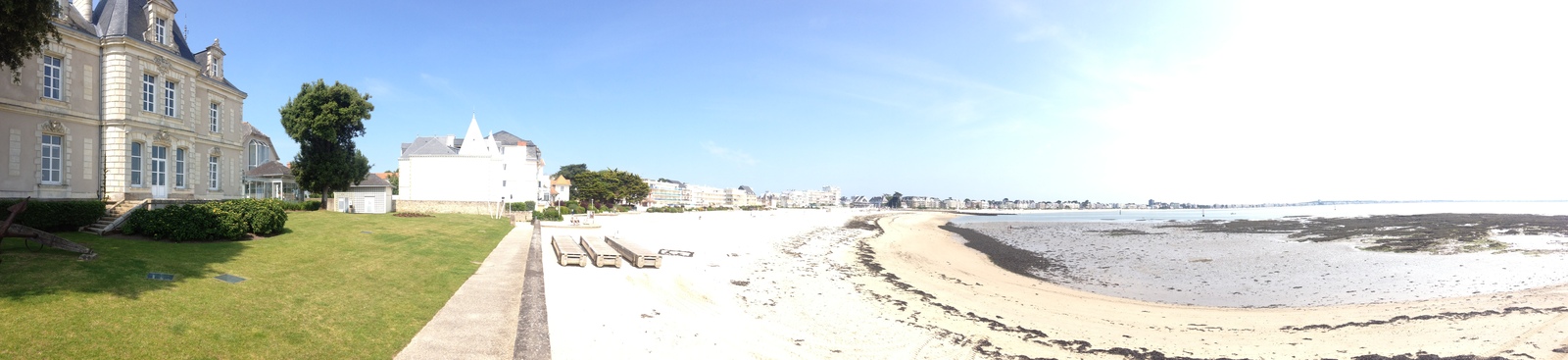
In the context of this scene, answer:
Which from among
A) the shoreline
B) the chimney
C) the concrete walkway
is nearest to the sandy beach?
the shoreline

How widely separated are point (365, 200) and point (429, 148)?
9.41 m

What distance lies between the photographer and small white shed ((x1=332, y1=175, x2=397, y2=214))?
35.5 meters

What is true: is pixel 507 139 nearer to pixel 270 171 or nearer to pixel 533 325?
pixel 270 171

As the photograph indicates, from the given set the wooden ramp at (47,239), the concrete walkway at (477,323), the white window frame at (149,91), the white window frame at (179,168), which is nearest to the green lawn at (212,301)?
the wooden ramp at (47,239)

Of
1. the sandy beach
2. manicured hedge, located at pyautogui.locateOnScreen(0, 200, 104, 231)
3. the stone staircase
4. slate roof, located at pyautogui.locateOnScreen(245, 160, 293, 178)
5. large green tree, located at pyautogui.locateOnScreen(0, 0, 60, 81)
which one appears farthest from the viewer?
slate roof, located at pyautogui.locateOnScreen(245, 160, 293, 178)

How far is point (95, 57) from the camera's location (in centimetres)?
1733

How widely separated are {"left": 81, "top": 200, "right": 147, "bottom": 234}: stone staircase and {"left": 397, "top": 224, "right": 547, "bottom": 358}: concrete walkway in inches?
331

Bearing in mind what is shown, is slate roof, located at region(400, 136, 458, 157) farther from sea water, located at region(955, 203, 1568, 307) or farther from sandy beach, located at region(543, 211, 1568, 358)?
sea water, located at region(955, 203, 1568, 307)

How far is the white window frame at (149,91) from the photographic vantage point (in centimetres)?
1831

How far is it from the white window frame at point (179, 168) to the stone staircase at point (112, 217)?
354 cm

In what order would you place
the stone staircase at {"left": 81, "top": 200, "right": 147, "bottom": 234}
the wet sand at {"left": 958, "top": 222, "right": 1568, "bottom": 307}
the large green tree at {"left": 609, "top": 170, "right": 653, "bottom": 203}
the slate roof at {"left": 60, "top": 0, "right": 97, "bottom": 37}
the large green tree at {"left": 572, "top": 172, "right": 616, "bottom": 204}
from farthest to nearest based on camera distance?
the large green tree at {"left": 609, "top": 170, "right": 653, "bottom": 203} < the large green tree at {"left": 572, "top": 172, "right": 616, "bottom": 204} < the wet sand at {"left": 958, "top": 222, "right": 1568, "bottom": 307} < the slate roof at {"left": 60, "top": 0, "right": 97, "bottom": 37} < the stone staircase at {"left": 81, "top": 200, "right": 147, "bottom": 234}

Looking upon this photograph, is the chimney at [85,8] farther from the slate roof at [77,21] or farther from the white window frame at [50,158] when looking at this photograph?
the white window frame at [50,158]

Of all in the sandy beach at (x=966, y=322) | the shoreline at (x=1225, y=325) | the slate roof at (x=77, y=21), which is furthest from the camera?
the slate roof at (x=77, y=21)

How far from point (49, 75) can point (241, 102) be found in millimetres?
10375
